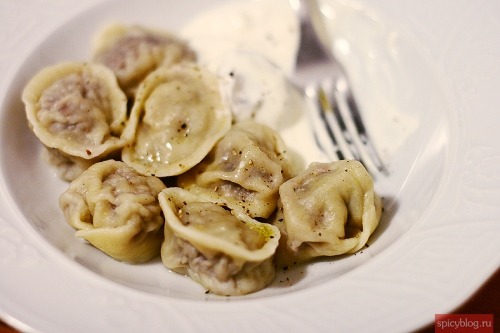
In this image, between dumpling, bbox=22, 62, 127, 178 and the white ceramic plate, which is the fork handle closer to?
the white ceramic plate

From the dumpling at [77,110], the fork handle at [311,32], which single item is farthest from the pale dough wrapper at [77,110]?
the fork handle at [311,32]

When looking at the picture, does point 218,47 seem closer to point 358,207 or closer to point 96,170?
point 96,170

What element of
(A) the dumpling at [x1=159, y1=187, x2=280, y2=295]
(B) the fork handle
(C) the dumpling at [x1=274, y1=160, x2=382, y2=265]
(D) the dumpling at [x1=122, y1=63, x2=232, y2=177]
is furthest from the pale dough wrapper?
(B) the fork handle

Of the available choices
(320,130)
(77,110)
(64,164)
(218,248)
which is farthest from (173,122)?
(218,248)

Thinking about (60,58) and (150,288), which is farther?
(60,58)

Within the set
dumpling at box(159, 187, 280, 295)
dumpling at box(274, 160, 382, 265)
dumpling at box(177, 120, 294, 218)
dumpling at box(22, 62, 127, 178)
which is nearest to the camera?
dumpling at box(159, 187, 280, 295)

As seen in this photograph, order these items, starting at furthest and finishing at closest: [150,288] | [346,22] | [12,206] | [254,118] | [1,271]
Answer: [346,22], [254,118], [12,206], [150,288], [1,271]

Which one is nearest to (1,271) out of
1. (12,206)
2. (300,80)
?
(12,206)
